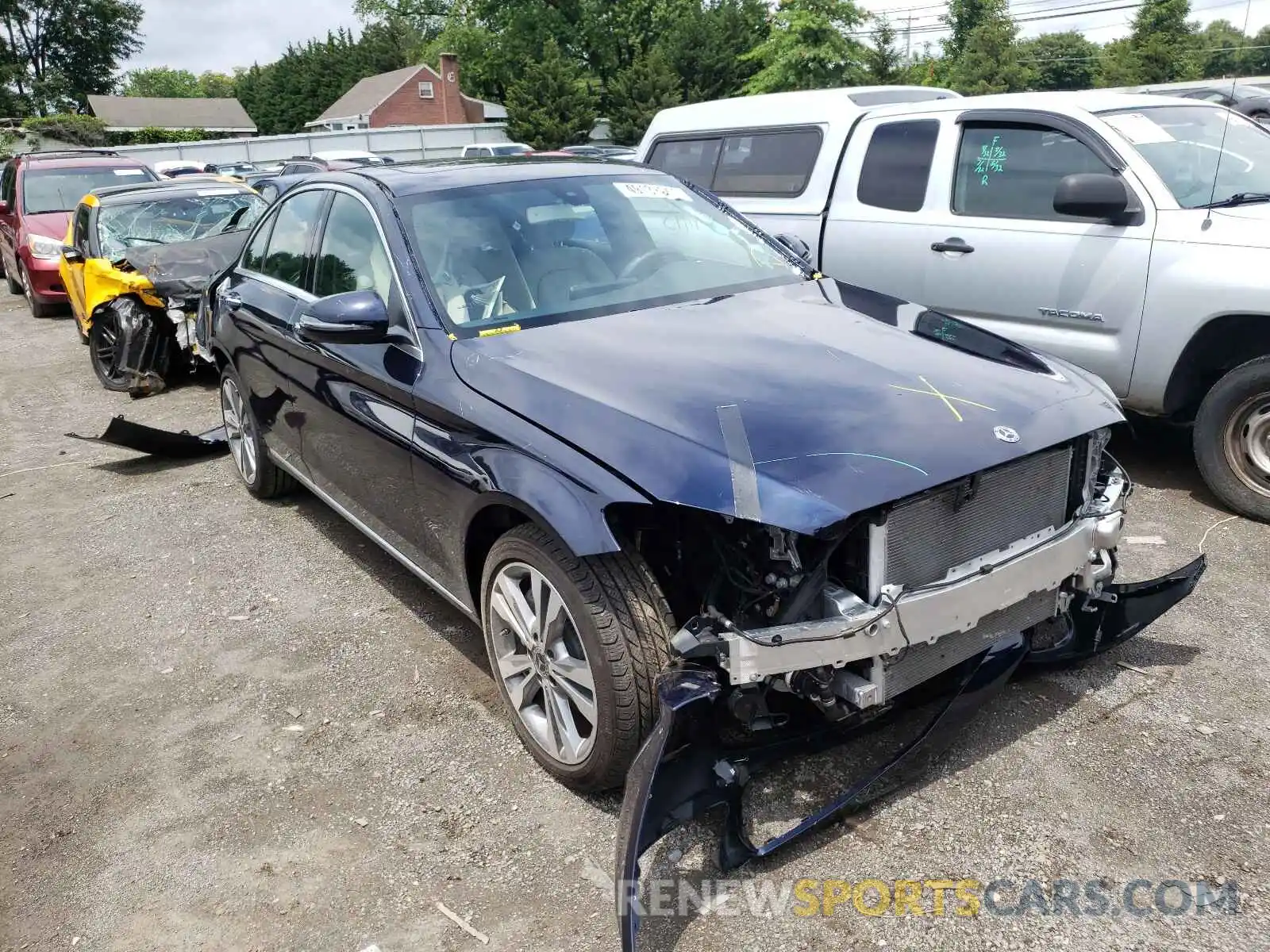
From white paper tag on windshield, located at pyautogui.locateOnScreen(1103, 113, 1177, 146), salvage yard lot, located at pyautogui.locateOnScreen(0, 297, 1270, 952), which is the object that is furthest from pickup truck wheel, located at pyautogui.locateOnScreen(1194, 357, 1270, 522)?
white paper tag on windshield, located at pyautogui.locateOnScreen(1103, 113, 1177, 146)

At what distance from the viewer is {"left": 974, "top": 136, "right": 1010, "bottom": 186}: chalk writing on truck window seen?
18.5 ft

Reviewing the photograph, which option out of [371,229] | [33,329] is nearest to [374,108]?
[33,329]

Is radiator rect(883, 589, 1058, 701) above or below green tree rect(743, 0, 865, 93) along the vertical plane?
below

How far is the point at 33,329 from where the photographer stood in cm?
1235

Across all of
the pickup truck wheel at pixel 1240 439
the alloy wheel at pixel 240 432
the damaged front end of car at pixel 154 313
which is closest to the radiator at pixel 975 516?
the pickup truck wheel at pixel 1240 439

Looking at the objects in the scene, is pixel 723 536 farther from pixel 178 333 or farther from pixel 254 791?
pixel 178 333

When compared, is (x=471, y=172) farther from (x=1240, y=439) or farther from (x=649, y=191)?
(x=1240, y=439)

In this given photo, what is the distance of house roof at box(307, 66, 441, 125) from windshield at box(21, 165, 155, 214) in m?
56.0

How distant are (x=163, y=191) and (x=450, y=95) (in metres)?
60.5

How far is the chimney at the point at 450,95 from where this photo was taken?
64.9 m

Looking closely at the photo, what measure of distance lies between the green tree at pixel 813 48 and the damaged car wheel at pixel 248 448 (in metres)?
38.5

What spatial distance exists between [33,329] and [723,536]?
491 inches

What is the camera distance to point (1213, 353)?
493 cm

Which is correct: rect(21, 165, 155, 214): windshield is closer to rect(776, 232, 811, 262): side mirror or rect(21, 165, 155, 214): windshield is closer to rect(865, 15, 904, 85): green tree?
rect(776, 232, 811, 262): side mirror
